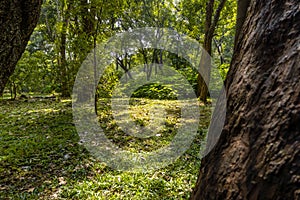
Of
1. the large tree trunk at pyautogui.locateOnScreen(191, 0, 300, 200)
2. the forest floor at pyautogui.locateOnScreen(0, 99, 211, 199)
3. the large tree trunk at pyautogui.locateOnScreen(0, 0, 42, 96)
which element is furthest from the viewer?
the forest floor at pyautogui.locateOnScreen(0, 99, 211, 199)

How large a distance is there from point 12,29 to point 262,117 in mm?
1755

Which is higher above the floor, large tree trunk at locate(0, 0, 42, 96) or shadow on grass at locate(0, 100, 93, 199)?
large tree trunk at locate(0, 0, 42, 96)

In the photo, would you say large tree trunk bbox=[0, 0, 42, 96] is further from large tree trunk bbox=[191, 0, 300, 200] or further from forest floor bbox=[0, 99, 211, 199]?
forest floor bbox=[0, 99, 211, 199]

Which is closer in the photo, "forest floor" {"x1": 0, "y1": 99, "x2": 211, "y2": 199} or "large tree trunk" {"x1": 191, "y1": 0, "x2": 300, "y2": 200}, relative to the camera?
"large tree trunk" {"x1": 191, "y1": 0, "x2": 300, "y2": 200}

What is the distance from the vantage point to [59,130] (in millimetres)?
5668

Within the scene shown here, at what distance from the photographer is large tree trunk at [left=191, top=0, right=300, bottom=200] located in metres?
0.90

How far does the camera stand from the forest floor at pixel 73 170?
9.77ft

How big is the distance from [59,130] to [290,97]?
5524 mm

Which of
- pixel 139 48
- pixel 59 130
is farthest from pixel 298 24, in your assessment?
pixel 139 48

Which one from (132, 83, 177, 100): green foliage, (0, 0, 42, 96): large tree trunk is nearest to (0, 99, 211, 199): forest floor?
(0, 0, 42, 96): large tree trunk

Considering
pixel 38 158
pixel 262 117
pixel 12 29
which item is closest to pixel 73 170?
pixel 38 158

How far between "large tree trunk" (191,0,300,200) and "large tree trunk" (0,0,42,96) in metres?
1.56

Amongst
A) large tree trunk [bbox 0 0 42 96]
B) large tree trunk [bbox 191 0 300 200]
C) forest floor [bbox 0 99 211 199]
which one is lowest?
forest floor [bbox 0 99 211 199]

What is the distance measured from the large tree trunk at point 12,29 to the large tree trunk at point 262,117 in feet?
5.13
